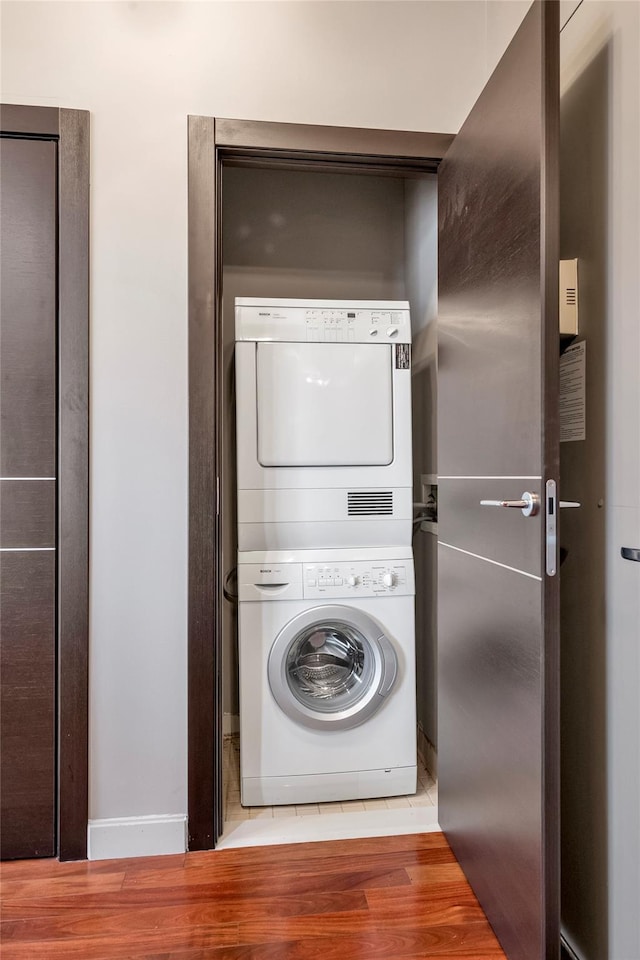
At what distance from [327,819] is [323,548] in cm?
90

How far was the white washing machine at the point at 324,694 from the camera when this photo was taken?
1.97m

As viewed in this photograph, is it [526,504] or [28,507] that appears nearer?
[526,504]

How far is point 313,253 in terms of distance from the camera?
280cm

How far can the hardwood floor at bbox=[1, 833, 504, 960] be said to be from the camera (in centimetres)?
140

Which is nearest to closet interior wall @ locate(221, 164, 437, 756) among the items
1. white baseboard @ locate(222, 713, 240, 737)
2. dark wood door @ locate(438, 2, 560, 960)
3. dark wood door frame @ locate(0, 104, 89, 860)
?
white baseboard @ locate(222, 713, 240, 737)

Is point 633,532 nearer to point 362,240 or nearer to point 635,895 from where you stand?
point 635,895

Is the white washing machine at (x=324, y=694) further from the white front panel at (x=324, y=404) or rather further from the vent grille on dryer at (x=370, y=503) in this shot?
the white front panel at (x=324, y=404)

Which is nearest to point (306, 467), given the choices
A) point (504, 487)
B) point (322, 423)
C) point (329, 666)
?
point (322, 423)

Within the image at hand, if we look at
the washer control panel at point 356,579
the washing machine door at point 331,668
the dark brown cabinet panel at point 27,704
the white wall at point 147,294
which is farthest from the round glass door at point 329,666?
the dark brown cabinet panel at point 27,704

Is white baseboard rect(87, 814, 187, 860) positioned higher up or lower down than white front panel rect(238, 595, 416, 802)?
lower down

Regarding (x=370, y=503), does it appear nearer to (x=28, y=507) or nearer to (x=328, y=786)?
(x=328, y=786)

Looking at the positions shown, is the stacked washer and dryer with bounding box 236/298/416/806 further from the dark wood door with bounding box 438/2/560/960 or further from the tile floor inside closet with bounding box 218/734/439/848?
the dark wood door with bounding box 438/2/560/960

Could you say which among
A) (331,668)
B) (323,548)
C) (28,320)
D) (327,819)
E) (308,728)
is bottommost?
(327,819)

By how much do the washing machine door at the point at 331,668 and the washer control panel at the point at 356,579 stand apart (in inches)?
2.4
